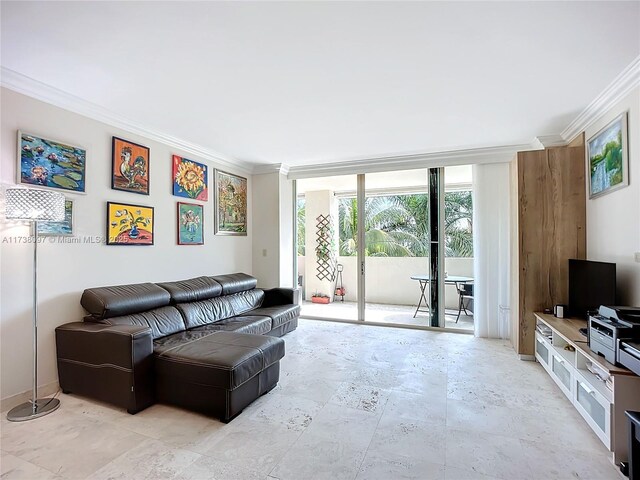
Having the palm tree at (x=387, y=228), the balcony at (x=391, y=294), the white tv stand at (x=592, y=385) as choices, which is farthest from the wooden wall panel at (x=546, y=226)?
the palm tree at (x=387, y=228)

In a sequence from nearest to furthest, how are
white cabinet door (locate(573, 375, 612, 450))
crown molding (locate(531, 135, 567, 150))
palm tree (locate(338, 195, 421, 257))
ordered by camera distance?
white cabinet door (locate(573, 375, 612, 450)) < crown molding (locate(531, 135, 567, 150)) < palm tree (locate(338, 195, 421, 257))

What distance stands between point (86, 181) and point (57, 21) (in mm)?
1486

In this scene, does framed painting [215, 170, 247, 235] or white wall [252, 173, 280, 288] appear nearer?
framed painting [215, 170, 247, 235]

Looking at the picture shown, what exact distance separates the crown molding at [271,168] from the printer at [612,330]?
428 centimetres

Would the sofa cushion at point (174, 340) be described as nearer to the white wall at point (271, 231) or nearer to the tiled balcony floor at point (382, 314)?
the white wall at point (271, 231)

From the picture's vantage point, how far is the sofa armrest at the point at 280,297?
460 centimetres

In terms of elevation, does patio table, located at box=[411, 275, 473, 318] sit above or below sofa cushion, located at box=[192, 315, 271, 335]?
above

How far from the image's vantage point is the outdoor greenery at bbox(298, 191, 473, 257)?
15.3 feet

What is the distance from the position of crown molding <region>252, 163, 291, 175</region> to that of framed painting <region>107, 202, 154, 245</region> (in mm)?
2106

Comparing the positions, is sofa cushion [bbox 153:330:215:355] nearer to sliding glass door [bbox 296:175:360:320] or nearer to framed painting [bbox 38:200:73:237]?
framed painting [bbox 38:200:73:237]

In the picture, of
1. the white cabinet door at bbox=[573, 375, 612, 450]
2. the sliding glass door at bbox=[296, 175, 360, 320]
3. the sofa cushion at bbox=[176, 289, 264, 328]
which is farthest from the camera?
the sliding glass door at bbox=[296, 175, 360, 320]

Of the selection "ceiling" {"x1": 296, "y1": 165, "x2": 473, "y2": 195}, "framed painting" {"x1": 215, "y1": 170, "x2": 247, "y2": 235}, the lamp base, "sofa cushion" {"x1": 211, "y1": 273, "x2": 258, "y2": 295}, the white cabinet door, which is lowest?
the lamp base

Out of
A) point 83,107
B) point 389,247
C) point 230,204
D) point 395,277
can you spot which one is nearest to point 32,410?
point 83,107

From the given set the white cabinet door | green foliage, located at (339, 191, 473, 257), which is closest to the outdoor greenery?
green foliage, located at (339, 191, 473, 257)
